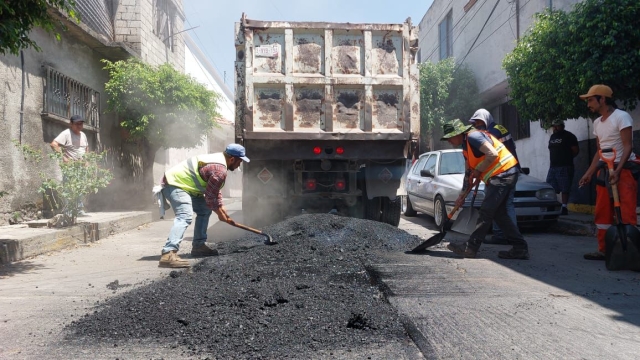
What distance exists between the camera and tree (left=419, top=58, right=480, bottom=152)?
18.1 m

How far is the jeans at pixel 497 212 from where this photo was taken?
17.9ft

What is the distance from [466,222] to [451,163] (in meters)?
3.03

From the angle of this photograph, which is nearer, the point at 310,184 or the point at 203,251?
the point at 203,251

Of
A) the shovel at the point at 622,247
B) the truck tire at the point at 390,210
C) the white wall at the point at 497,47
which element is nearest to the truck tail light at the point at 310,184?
the truck tire at the point at 390,210

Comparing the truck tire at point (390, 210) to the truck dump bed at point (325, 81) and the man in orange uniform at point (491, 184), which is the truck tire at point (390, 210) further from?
the man in orange uniform at point (491, 184)

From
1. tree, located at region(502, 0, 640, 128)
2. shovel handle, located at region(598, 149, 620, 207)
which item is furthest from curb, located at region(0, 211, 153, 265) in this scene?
tree, located at region(502, 0, 640, 128)

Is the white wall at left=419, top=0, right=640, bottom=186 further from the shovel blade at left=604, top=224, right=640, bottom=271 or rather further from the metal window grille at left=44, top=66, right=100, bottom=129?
the metal window grille at left=44, top=66, right=100, bottom=129

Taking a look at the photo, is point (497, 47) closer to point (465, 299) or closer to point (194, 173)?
point (194, 173)

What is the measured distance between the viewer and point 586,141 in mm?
11164

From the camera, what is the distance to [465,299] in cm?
376

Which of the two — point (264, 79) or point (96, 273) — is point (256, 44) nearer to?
point (264, 79)

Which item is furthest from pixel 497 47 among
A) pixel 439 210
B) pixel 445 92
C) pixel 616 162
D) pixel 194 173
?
pixel 194 173

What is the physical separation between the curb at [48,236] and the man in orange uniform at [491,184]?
16.1ft

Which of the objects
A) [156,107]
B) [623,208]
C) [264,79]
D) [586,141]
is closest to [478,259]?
[623,208]
